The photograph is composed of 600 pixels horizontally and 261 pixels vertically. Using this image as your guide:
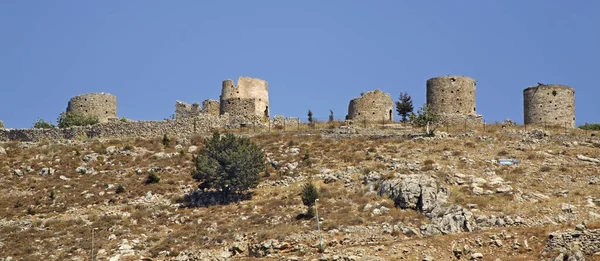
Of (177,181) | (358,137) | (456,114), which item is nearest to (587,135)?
(456,114)

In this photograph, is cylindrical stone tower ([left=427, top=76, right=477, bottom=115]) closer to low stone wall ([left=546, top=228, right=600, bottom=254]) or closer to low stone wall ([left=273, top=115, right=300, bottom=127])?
low stone wall ([left=273, top=115, right=300, bottom=127])

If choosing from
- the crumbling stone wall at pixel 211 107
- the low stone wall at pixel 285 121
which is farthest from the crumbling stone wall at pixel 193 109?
the low stone wall at pixel 285 121

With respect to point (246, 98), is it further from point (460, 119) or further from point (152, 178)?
point (460, 119)

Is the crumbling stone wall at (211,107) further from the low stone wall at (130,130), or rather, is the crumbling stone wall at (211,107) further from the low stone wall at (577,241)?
the low stone wall at (577,241)

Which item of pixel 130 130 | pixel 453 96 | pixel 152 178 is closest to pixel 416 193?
pixel 152 178

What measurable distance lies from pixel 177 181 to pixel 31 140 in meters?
16.6

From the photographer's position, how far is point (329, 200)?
5072cm

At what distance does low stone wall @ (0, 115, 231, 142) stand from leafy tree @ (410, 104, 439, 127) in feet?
40.7

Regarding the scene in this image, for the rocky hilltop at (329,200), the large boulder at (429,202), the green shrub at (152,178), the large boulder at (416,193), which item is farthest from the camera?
the green shrub at (152,178)

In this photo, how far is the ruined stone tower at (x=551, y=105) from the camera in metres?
66.9

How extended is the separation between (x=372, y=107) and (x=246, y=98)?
9.02 meters

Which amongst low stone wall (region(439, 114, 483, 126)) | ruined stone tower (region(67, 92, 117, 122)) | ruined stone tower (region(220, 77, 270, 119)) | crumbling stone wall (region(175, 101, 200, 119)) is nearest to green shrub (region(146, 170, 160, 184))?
crumbling stone wall (region(175, 101, 200, 119))

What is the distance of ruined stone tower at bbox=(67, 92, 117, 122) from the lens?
2867 inches

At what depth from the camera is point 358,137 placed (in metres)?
63.2
